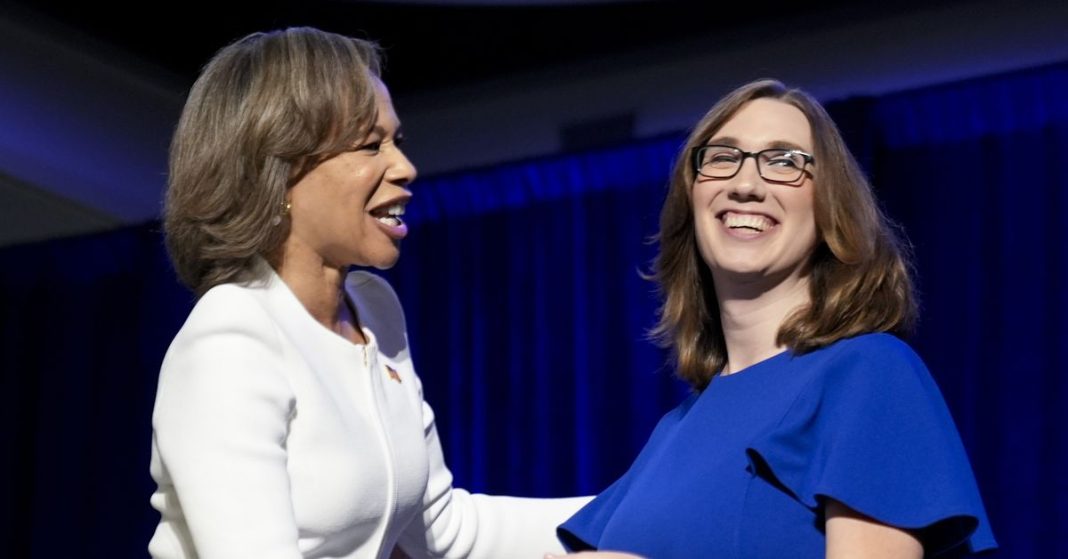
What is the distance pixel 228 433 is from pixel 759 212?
2.29 feet

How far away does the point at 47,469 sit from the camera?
580 centimetres

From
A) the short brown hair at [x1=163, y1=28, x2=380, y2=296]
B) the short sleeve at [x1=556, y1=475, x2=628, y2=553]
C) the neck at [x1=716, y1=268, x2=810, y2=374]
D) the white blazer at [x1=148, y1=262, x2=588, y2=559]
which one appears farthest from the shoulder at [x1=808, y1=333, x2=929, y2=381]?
the short brown hair at [x1=163, y1=28, x2=380, y2=296]

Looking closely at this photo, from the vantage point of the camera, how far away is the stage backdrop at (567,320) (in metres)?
4.01

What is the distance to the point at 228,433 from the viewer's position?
68.2 inches

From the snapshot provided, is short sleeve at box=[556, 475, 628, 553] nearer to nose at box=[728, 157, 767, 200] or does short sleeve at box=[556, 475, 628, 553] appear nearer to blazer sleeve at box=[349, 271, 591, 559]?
blazer sleeve at box=[349, 271, 591, 559]

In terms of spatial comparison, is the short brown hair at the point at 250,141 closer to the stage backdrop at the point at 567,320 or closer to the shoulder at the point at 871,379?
the shoulder at the point at 871,379

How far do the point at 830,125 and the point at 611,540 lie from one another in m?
0.59

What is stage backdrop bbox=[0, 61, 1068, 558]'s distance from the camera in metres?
4.01

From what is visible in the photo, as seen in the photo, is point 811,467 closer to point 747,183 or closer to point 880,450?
point 880,450

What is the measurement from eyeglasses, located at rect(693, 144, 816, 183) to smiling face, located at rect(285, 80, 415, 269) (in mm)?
397

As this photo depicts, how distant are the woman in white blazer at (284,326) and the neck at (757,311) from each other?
443 millimetres

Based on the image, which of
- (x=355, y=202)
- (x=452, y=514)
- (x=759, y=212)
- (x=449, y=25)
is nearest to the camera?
(x=759, y=212)

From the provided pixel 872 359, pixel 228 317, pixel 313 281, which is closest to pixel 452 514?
pixel 313 281

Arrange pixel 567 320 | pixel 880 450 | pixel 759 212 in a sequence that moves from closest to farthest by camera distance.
Answer: pixel 880 450 → pixel 759 212 → pixel 567 320
